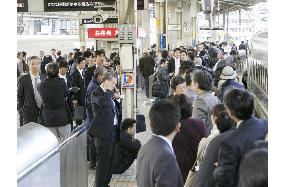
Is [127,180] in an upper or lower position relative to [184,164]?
lower

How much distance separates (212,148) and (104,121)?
2918 millimetres

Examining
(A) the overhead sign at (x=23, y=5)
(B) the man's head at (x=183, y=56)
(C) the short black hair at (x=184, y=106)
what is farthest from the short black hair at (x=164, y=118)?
(A) the overhead sign at (x=23, y=5)

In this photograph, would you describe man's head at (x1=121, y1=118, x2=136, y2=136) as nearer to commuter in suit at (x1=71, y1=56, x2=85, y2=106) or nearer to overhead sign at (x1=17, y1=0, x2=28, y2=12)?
commuter in suit at (x1=71, y1=56, x2=85, y2=106)

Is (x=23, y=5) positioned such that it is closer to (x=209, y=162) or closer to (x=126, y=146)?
(x=126, y=146)

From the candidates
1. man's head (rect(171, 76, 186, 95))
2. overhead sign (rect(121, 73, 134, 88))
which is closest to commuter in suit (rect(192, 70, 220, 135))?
man's head (rect(171, 76, 186, 95))

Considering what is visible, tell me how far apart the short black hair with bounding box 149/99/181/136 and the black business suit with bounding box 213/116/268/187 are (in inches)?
14.6

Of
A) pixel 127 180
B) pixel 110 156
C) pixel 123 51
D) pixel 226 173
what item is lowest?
pixel 127 180

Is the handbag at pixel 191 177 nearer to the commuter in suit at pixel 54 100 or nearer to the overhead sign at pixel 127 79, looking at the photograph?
the commuter in suit at pixel 54 100

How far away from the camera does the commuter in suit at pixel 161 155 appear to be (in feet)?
10.5

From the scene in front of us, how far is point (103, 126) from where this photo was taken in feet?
20.4

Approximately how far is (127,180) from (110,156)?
3.66 ft
